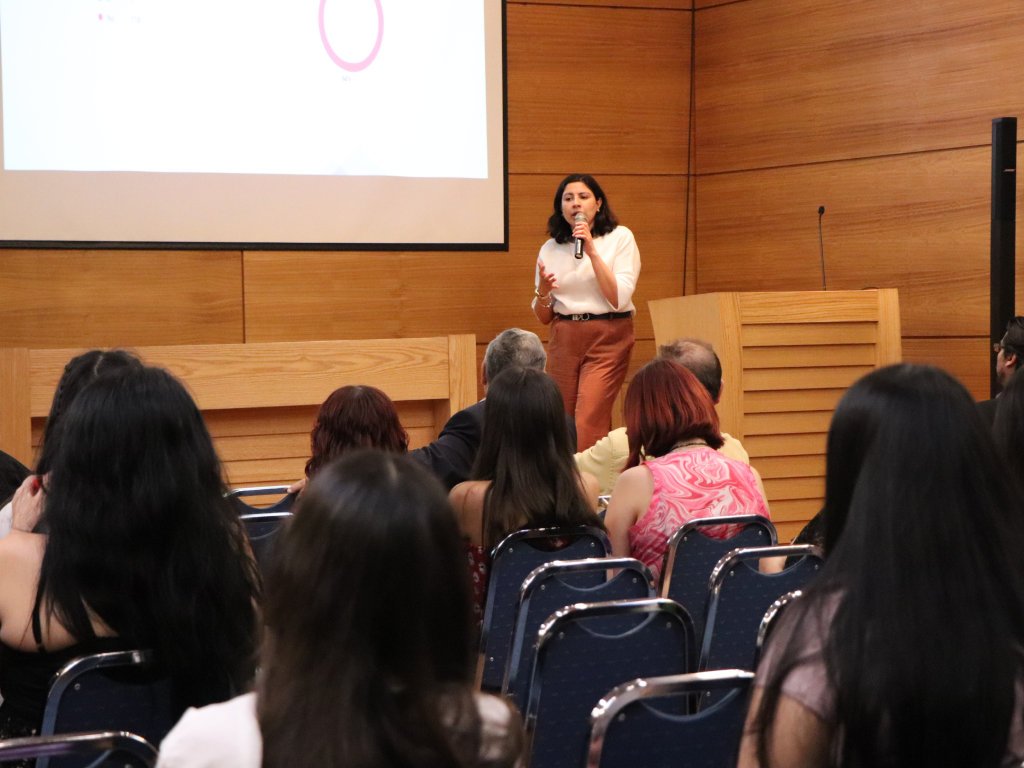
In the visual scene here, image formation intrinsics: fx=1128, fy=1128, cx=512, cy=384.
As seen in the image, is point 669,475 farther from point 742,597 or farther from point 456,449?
point 456,449

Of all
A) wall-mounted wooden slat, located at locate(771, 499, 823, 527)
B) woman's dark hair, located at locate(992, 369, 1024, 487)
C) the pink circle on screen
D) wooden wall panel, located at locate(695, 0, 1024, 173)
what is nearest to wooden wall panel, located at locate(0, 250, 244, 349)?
the pink circle on screen

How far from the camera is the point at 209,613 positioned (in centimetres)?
159

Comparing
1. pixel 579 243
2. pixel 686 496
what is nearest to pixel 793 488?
pixel 579 243

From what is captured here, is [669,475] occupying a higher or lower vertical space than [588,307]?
lower

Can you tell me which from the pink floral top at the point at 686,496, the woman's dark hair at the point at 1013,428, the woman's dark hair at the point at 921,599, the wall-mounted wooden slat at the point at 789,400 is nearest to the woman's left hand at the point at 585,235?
the wall-mounted wooden slat at the point at 789,400

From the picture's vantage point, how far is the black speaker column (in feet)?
15.2

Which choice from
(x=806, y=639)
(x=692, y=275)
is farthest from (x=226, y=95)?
(x=806, y=639)

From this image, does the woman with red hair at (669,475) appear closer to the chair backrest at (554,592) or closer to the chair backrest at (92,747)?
the chair backrest at (554,592)

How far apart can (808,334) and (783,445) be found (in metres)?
0.53

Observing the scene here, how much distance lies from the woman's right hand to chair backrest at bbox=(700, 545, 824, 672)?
3446 millimetres

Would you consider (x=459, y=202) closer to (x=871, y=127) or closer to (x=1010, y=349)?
(x=871, y=127)

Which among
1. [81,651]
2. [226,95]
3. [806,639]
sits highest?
[226,95]

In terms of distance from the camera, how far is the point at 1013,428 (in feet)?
6.28

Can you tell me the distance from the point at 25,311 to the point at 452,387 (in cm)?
210
